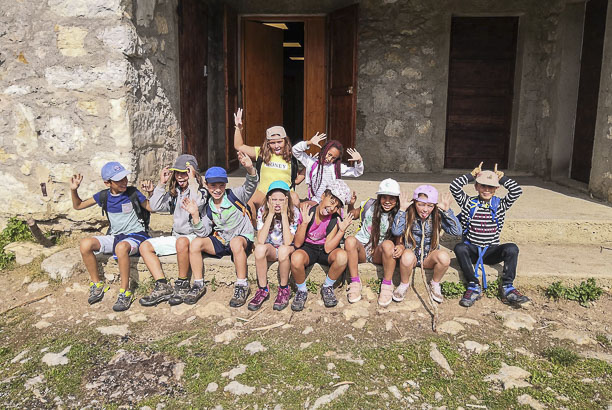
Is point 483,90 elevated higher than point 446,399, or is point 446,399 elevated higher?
point 483,90

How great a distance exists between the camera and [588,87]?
18.1 feet

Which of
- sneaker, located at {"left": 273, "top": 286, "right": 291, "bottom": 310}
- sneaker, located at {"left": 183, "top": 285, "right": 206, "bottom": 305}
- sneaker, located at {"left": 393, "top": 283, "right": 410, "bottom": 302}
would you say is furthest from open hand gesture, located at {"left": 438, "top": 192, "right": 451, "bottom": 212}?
sneaker, located at {"left": 183, "top": 285, "right": 206, "bottom": 305}

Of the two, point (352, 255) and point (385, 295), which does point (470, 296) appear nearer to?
point (385, 295)

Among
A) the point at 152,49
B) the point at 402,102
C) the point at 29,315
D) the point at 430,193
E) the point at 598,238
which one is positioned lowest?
the point at 29,315

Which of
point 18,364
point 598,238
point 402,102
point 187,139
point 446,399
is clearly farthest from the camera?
point 402,102

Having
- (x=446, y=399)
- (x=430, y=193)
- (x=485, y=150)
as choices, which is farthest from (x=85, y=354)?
(x=485, y=150)

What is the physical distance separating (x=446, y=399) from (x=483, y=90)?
5326mm

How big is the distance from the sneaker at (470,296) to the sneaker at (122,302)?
226 centimetres

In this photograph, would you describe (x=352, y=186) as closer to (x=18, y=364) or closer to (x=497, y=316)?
(x=497, y=316)

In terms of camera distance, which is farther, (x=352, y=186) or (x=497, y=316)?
(x=352, y=186)

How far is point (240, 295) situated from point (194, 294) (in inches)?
12.6

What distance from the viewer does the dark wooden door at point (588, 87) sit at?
529 centimetres

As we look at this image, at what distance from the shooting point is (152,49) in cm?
435

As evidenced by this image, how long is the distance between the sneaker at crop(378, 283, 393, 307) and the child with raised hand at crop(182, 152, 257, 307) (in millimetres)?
928
